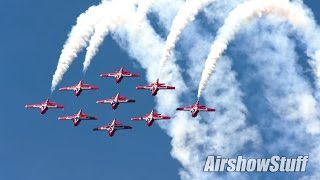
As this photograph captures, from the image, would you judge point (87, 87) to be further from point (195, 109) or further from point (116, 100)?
point (195, 109)

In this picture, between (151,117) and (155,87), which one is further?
(151,117)

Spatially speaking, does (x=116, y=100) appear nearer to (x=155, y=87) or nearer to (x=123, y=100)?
(x=123, y=100)

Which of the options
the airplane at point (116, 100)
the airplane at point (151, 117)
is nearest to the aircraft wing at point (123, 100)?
the airplane at point (116, 100)

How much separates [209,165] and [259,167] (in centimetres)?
617

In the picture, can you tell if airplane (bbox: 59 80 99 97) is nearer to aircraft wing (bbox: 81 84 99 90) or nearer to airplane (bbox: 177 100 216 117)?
aircraft wing (bbox: 81 84 99 90)

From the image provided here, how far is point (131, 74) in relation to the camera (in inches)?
5463

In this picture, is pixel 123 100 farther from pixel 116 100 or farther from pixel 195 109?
pixel 195 109

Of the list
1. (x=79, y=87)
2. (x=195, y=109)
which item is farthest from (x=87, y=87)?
(x=195, y=109)

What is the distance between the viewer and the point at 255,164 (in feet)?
413

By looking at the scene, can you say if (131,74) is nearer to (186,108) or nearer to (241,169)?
(186,108)

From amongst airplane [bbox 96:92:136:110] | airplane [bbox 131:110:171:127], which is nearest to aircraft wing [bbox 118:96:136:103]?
airplane [bbox 96:92:136:110]

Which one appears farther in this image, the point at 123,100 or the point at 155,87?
the point at 123,100

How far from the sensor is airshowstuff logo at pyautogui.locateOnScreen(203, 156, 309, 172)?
125 meters

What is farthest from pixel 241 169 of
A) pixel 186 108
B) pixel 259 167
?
pixel 186 108
